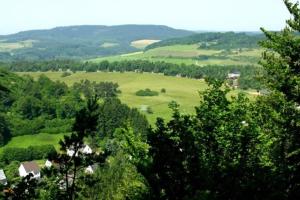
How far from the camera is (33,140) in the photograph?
5256 inches

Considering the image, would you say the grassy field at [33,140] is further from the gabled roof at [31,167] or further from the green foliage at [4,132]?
the gabled roof at [31,167]

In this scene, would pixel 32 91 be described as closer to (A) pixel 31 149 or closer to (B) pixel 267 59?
(A) pixel 31 149

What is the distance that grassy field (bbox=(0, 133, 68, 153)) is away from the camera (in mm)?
128875

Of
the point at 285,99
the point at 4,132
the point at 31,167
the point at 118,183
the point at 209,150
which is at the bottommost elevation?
the point at 31,167

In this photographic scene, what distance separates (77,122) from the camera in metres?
11.8

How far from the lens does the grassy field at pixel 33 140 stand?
128875 mm

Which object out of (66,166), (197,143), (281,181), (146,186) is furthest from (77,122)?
(281,181)

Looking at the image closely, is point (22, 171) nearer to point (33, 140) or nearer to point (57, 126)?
point (33, 140)

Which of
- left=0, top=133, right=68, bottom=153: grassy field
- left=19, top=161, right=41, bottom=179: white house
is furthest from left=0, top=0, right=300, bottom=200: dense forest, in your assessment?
left=0, top=133, right=68, bottom=153: grassy field

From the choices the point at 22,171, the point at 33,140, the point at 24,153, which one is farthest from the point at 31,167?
the point at 33,140

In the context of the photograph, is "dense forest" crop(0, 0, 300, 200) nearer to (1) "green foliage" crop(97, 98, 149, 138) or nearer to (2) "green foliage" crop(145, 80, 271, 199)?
(2) "green foliage" crop(145, 80, 271, 199)

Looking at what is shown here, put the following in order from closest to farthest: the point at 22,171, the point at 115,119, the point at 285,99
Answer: the point at 285,99 → the point at 22,171 → the point at 115,119

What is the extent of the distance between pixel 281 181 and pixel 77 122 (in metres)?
11.8

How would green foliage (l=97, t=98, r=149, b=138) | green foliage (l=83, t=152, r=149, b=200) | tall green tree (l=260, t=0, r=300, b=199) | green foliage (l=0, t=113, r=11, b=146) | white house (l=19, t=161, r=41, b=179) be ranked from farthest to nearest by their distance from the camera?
A: green foliage (l=97, t=98, r=149, b=138)
green foliage (l=0, t=113, r=11, b=146)
white house (l=19, t=161, r=41, b=179)
tall green tree (l=260, t=0, r=300, b=199)
green foliage (l=83, t=152, r=149, b=200)
